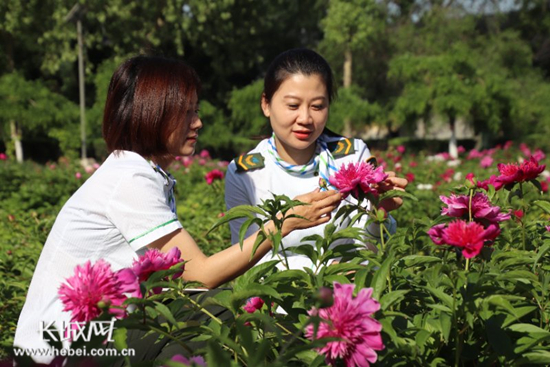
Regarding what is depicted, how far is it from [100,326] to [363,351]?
0.41 metres

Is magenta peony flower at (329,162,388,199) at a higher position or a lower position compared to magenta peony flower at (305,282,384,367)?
higher

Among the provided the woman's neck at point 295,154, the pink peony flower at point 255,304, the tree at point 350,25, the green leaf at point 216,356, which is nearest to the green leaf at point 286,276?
the pink peony flower at point 255,304

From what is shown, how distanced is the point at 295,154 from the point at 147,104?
29.1 inches

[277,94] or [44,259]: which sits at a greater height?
[277,94]

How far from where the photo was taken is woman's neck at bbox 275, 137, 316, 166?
8.02 feet

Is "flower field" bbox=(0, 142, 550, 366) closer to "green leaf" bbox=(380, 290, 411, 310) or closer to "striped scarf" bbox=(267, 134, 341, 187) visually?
"green leaf" bbox=(380, 290, 411, 310)

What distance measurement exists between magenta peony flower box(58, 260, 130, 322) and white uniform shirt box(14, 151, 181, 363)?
557mm

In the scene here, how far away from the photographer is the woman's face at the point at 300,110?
2.32 m

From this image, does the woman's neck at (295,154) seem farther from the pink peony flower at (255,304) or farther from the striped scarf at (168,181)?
the pink peony flower at (255,304)

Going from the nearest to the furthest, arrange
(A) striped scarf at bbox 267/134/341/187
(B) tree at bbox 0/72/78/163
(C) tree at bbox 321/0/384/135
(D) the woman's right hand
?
(D) the woman's right hand, (A) striped scarf at bbox 267/134/341/187, (B) tree at bbox 0/72/78/163, (C) tree at bbox 321/0/384/135

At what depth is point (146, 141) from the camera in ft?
6.13

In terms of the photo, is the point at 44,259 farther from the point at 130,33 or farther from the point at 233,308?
the point at 130,33

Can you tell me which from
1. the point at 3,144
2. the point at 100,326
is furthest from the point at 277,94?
the point at 3,144

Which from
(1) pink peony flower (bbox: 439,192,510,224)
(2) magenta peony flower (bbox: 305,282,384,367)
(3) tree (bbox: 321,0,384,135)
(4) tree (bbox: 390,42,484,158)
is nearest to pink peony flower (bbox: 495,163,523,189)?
(1) pink peony flower (bbox: 439,192,510,224)
